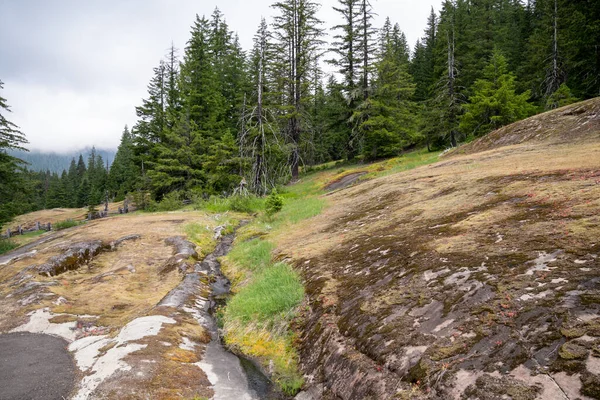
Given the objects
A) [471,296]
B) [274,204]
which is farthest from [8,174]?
[471,296]

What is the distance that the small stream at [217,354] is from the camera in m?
5.19

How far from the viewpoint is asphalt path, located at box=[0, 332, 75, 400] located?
496cm

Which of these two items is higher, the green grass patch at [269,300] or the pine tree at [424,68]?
the pine tree at [424,68]

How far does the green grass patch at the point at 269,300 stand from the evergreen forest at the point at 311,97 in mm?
17897

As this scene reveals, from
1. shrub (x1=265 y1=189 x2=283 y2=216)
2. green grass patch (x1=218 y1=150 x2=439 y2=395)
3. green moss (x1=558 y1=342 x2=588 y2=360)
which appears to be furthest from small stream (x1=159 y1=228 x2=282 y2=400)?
shrub (x1=265 y1=189 x2=283 y2=216)

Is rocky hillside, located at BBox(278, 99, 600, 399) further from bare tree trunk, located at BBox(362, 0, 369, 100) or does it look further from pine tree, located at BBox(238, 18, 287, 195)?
bare tree trunk, located at BBox(362, 0, 369, 100)

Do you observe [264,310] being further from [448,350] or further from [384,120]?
[384,120]

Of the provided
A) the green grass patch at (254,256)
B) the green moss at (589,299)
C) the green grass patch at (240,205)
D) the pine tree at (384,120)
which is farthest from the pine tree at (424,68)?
the green moss at (589,299)

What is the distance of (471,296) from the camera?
4.41 m

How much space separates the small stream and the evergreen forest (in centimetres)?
1597

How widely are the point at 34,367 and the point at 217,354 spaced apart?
10.2ft

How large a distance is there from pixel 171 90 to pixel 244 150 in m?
21.6

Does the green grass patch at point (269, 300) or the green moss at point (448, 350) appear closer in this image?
the green moss at point (448, 350)

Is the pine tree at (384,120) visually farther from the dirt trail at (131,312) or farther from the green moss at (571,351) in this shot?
the green moss at (571,351)
